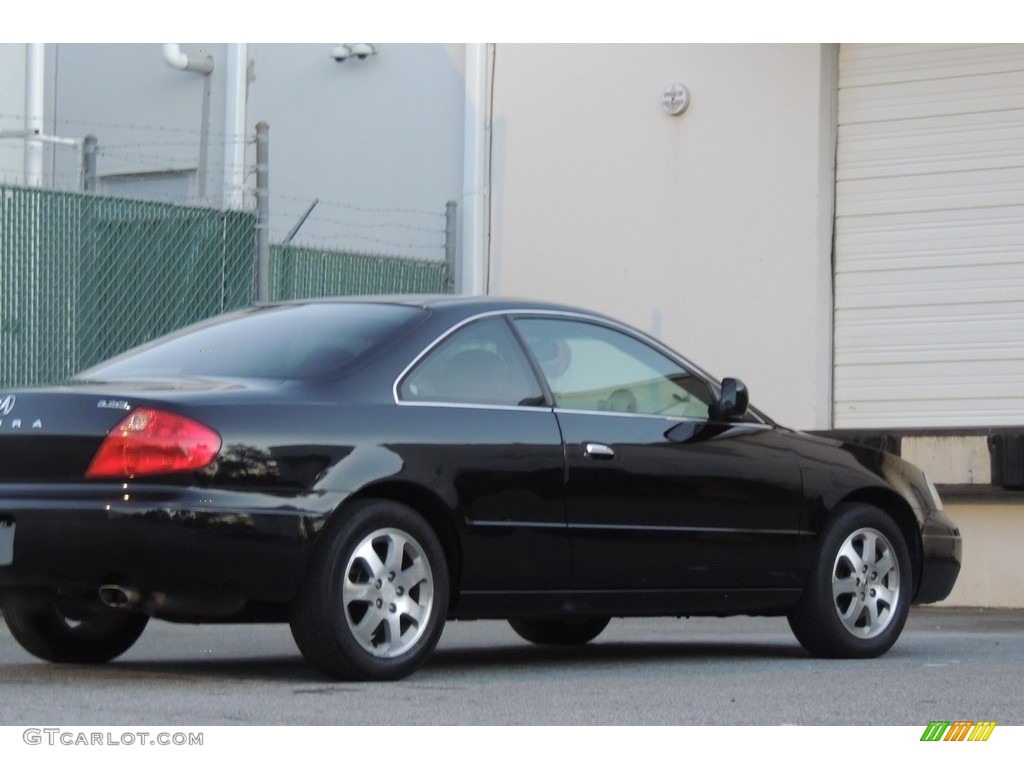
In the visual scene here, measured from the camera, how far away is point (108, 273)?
12367 mm

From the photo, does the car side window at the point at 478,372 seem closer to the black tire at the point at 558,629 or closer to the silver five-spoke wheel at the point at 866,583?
the silver five-spoke wheel at the point at 866,583

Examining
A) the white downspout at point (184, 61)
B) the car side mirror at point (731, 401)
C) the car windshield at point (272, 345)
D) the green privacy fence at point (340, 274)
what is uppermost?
the white downspout at point (184, 61)

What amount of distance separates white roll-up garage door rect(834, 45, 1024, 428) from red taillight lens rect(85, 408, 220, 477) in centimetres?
841

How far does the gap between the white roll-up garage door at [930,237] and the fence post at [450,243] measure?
10.1ft

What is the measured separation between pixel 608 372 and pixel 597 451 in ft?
1.53

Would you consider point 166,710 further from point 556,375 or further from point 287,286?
point 287,286

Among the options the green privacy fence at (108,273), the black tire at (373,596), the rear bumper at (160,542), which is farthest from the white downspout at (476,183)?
the rear bumper at (160,542)

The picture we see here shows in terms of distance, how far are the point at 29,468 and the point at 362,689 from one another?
1.33m

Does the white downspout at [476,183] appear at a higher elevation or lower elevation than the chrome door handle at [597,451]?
higher

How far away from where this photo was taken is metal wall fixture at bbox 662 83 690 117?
49.8ft

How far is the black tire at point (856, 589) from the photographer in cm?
850

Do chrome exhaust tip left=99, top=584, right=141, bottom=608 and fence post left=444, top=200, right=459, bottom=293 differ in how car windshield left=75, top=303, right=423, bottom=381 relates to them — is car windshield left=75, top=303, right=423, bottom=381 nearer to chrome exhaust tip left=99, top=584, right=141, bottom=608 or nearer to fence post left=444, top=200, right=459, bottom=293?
chrome exhaust tip left=99, top=584, right=141, bottom=608

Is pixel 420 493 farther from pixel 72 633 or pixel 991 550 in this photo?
pixel 991 550
